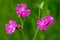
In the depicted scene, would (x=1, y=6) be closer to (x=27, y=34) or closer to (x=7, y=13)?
(x=7, y=13)

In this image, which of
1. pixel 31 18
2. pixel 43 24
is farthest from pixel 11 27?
pixel 31 18

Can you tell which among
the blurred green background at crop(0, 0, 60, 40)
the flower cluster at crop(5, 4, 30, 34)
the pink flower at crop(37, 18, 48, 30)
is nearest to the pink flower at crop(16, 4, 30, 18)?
the flower cluster at crop(5, 4, 30, 34)

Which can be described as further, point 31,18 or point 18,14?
point 31,18

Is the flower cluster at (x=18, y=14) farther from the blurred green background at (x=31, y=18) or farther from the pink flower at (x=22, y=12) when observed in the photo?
the blurred green background at (x=31, y=18)

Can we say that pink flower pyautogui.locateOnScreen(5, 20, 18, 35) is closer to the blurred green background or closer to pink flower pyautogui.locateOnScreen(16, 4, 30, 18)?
pink flower pyautogui.locateOnScreen(16, 4, 30, 18)

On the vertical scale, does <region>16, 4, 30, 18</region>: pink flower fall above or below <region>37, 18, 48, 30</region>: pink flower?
above

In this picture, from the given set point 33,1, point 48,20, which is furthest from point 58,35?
point 48,20

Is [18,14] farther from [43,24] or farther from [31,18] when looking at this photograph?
[31,18]

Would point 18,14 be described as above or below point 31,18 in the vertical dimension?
above
